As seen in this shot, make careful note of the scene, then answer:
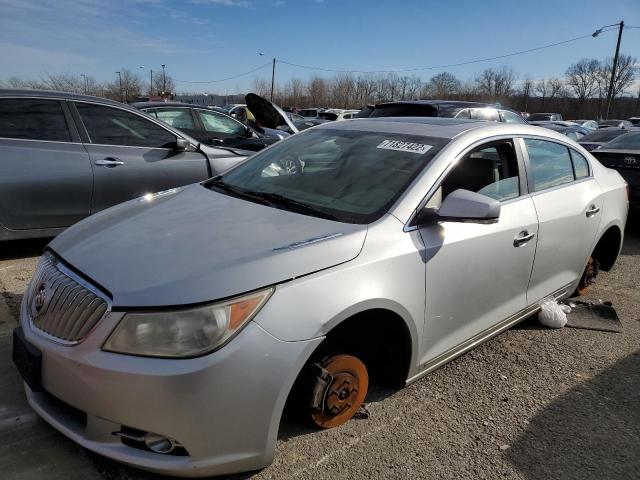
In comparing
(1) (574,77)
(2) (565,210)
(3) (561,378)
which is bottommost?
(3) (561,378)

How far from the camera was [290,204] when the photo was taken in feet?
8.93

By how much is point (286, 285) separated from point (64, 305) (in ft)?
3.01

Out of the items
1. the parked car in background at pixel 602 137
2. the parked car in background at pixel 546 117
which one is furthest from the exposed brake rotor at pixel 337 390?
the parked car in background at pixel 546 117

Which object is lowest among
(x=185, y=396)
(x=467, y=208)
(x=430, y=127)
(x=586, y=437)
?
(x=586, y=437)

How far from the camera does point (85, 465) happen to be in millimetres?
2137

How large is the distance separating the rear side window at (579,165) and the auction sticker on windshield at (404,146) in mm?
1711

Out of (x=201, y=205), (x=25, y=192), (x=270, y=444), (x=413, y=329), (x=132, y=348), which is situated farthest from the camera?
(x=25, y=192)

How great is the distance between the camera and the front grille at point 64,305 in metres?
1.94

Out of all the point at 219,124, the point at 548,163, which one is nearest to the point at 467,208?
the point at 548,163

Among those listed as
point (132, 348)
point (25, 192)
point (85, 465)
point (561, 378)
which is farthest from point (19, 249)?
point (561, 378)

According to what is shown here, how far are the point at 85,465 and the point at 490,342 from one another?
105 inches

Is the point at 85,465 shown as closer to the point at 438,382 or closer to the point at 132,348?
the point at 132,348

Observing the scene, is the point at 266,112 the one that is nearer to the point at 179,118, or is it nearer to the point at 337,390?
the point at 179,118

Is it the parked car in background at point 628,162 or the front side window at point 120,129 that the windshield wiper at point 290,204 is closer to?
the front side window at point 120,129
